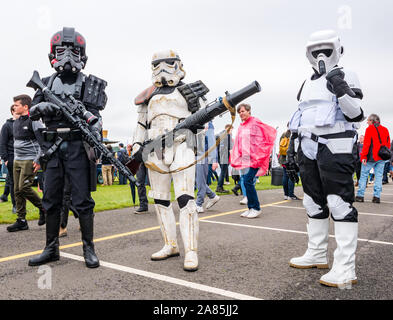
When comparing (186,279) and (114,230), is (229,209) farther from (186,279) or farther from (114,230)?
(186,279)

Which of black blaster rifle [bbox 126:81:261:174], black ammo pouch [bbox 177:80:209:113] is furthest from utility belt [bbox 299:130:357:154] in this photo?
black ammo pouch [bbox 177:80:209:113]

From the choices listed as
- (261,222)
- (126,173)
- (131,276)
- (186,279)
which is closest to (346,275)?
(186,279)

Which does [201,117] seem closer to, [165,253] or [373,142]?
[165,253]

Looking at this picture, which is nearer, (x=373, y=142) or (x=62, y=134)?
(x=62, y=134)

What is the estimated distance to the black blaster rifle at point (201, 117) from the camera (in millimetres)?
3256

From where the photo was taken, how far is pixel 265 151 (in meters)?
6.69

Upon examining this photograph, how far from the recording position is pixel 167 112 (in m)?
3.65

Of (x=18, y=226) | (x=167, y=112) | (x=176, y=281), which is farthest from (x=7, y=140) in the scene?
(x=176, y=281)

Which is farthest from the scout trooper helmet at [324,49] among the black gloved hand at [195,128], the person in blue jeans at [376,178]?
the person in blue jeans at [376,178]

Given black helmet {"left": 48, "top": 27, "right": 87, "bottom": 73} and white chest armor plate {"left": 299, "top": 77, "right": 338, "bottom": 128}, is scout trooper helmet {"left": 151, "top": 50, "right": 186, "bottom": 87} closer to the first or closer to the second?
black helmet {"left": 48, "top": 27, "right": 87, "bottom": 73}

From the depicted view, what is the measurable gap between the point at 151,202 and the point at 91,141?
5154 mm

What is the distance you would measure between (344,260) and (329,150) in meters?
0.93

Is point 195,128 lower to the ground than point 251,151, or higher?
higher

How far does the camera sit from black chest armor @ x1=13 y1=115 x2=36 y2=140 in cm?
561
